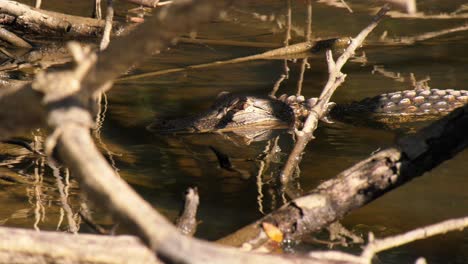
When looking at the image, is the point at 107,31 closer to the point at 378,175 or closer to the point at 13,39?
the point at 378,175

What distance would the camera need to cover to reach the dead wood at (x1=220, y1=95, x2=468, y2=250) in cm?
339

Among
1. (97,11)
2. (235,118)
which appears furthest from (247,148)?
(97,11)

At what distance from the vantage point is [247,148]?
589 centimetres

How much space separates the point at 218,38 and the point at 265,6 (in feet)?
5.42

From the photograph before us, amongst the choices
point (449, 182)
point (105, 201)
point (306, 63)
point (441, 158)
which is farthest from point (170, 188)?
point (306, 63)

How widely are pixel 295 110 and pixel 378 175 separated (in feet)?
10.8

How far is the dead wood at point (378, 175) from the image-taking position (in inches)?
133

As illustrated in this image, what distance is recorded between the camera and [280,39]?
9289 mm

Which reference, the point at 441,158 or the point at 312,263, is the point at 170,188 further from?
the point at 312,263

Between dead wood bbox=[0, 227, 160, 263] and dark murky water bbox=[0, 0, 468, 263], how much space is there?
134 centimetres

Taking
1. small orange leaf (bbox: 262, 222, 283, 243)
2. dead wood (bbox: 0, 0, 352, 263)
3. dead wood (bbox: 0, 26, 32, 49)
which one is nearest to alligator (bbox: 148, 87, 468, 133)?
dead wood (bbox: 0, 26, 32, 49)

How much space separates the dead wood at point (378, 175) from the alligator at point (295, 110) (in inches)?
115

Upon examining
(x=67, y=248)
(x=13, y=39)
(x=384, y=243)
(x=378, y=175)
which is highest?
(x=13, y=39)

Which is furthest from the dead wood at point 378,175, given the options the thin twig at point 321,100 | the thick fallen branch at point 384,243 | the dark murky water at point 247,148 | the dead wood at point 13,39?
the dead wood at point 13,39
